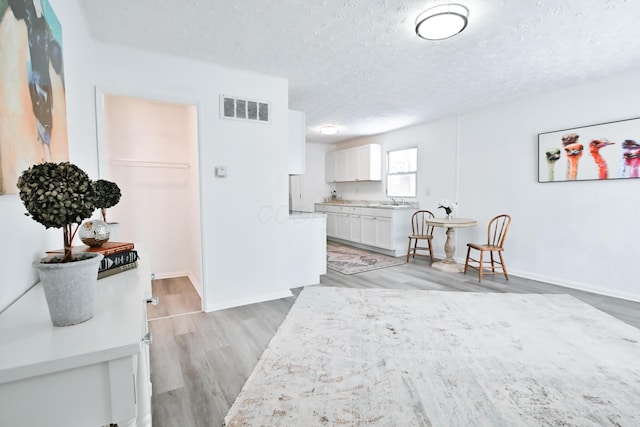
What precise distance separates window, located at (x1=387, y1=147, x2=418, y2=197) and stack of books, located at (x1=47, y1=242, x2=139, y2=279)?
5.09m

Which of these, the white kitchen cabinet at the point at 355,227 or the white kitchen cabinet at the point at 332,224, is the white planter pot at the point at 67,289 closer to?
the white kitchen cabinet at the point at 355,227

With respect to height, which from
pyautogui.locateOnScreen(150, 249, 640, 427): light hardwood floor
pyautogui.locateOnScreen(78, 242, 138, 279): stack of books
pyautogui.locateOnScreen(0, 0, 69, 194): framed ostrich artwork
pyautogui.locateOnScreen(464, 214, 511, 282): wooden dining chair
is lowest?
pyautogui.locateOnScreen(150, 249, 640, 427): light hardwood floor

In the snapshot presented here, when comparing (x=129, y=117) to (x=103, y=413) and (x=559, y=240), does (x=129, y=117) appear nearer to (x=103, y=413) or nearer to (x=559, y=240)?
(x=103, y=413)

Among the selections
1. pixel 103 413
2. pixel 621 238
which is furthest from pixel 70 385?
pixel 621 238

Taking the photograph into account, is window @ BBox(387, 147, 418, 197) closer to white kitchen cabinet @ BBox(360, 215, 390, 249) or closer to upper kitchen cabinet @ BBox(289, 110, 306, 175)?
white kitchen cabinet @ BBox(360, 215, 390, 249)

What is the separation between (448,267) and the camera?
4.46 meters

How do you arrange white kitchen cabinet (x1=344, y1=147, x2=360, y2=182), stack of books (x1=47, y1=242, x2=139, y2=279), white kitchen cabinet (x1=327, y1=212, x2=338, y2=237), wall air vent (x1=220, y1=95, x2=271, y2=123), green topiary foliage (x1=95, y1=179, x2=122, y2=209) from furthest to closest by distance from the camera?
white kitchen cabinet (x1=327, y1=212, x2=338, y2=237) < white kitchen cabinet (x1=344, y1=147, x2=360, y2=182) < wall air vent (x1=220, y1=95, x2=271, y2=123) < green topiary foliage (x1=95, y1=179, x2=122, y2=209) < stack of books (x1=47, y1=242, x2=139, y2=279)

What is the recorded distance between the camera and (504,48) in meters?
2.60

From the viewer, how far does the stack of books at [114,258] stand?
3.82 feet

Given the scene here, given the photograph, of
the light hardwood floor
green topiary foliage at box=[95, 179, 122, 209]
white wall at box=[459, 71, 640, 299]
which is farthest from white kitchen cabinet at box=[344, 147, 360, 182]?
green topiary foliage at box=[95, 179, 122, 209]

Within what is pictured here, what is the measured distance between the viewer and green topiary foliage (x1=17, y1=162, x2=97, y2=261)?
27.1 inches

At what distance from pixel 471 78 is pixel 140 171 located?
3989 millimetres

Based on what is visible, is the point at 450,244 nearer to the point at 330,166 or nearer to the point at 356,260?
the point at 356,260

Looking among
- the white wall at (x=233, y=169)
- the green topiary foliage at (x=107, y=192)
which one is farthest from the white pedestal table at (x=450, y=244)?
the green topiary foliage at (x=107, y=192)
